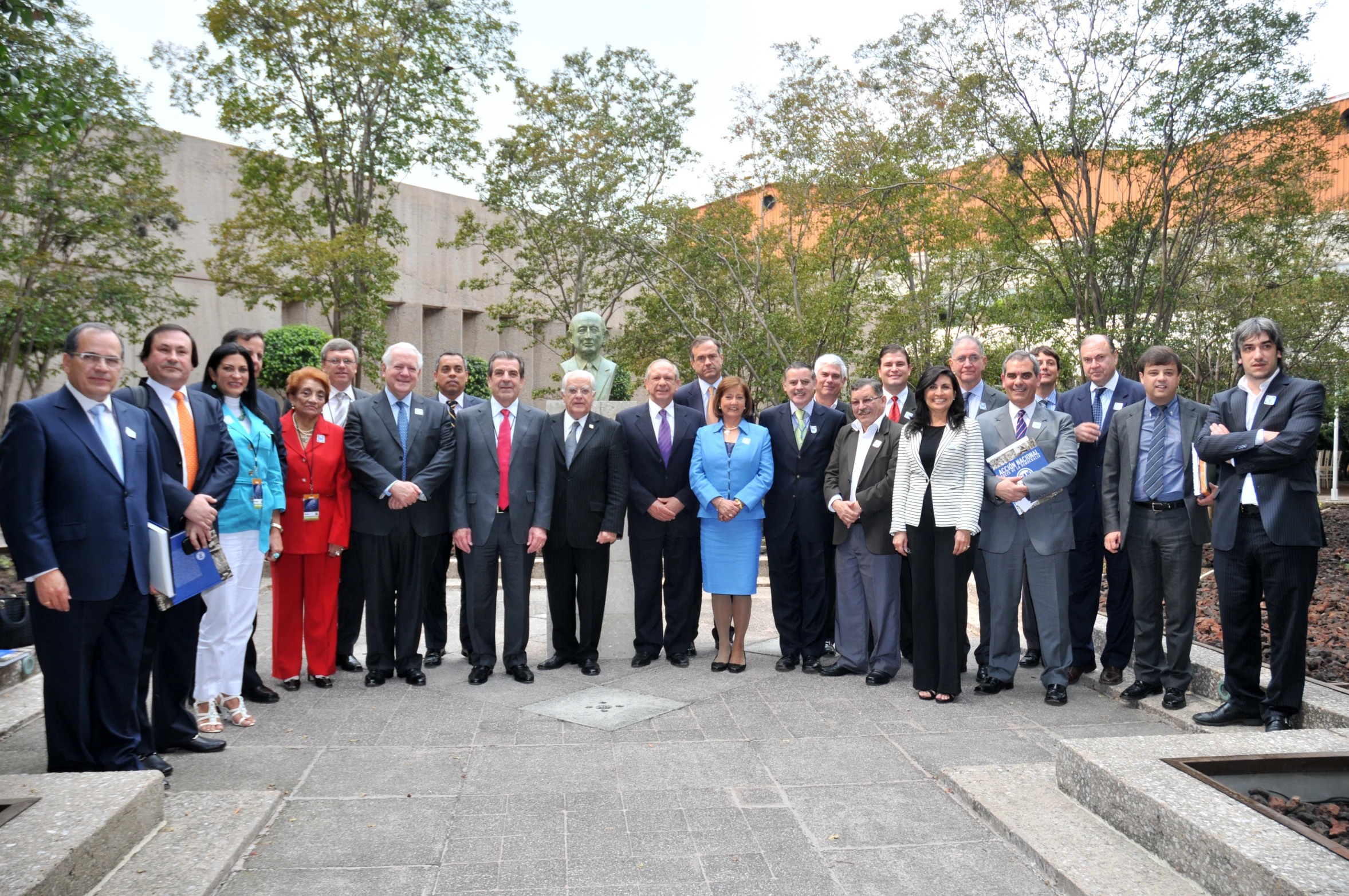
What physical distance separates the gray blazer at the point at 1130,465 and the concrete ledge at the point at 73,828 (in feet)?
15.6

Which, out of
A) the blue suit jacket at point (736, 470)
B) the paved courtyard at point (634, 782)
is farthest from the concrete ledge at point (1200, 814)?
the blue suit jacket at point (736, 470)

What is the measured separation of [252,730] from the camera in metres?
4.56

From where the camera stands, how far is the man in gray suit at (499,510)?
5.55 meters

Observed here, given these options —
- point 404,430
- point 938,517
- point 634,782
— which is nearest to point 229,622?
point 404,430

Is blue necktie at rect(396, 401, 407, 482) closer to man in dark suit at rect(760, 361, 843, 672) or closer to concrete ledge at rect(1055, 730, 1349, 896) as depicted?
man in dark suit at rect(760, 361, 843, 672)

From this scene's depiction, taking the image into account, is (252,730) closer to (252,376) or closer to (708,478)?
(252,376)

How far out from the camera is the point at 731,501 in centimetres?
569

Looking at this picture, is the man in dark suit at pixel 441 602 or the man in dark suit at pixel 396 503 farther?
the man in dark suit at pixel 441 602

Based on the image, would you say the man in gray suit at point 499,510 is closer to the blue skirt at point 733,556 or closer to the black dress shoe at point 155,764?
the blue skirt at point 733,556

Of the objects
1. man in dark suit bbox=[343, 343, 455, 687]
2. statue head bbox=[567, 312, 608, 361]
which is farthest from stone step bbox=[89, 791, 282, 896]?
statue head bbox=[567, 312, 608, 361]

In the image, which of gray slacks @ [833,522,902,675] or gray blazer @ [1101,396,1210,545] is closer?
A: gray blazer @ [1101,396,1210,545]

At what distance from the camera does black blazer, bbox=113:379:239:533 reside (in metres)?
4.11

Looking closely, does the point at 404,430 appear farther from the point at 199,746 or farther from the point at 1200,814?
the point at 1200,814

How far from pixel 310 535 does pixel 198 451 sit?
1009mm
